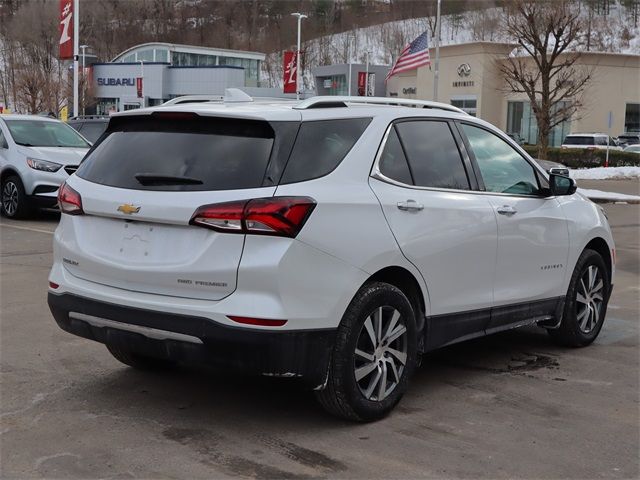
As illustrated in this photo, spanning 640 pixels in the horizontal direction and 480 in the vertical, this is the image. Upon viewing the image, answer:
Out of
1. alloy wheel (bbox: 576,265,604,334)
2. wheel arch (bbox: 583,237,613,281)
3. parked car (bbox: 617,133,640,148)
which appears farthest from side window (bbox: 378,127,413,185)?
parked car (bbox: 617,133,640,148)

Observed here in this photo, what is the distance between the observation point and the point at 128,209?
4.43 metres

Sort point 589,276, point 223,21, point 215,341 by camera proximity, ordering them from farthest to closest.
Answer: point 223,21
point 589,276
point 215,341

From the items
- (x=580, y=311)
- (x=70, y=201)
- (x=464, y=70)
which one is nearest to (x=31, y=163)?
(x=70, y=201)

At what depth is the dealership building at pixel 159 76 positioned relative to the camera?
7512 centimetres

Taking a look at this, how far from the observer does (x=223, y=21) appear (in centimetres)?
13112

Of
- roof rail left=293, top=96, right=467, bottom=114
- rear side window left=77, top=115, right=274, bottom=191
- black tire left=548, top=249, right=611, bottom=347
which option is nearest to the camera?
rear side window left=77, top=115, right=274, bottom=191

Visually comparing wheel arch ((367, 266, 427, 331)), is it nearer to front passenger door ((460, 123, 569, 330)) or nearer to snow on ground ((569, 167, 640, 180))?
front passenger door ((460, 123, 569, 330))

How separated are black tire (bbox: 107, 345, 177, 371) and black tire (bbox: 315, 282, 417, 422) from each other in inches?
59.1

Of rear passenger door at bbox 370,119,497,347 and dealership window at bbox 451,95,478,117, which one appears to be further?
dealership window at bbox 451,95,478,117

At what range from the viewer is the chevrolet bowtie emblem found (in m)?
4.40

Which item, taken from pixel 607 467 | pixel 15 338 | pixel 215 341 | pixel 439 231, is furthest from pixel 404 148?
pixel 15 338

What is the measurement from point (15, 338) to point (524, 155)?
13.4ft

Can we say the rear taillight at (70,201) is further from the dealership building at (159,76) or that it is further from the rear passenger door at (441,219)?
the dealership building at (159,76)

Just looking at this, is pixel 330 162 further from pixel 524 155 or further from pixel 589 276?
pixel 589 276
